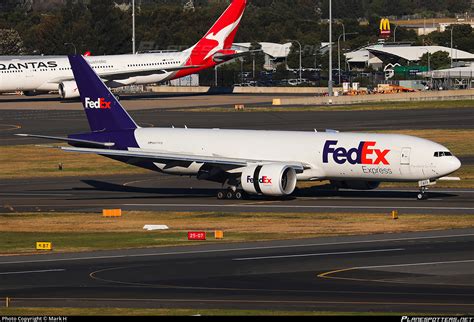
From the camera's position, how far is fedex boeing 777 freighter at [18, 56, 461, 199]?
58531 millimetres

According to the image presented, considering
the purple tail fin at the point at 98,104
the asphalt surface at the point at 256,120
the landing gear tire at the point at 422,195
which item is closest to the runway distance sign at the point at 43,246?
the purple tail fin at the point at 98,104

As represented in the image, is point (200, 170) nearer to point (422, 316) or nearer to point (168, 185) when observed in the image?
point (168, 185)

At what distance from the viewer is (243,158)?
6219 centimetres

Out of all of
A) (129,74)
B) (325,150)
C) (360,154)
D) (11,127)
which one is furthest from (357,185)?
(129,74)

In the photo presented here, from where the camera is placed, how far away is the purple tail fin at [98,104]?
65312 millimetres

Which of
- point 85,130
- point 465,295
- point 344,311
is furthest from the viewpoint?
point 85,130

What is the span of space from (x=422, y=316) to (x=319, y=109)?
96252 millimetres

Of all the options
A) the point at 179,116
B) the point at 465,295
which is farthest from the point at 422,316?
the point at 179,116

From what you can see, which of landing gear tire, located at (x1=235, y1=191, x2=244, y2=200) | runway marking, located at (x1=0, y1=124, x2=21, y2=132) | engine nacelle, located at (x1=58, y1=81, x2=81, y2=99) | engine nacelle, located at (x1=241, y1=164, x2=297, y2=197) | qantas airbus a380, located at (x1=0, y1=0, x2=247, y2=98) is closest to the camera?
engine nacelle, located at (x1=241, y1=164, x2=297, y2=197)

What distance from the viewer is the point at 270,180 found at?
195ft

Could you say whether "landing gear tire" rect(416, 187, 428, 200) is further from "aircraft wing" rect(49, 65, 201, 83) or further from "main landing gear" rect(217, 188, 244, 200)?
"aircraft wing" rect(49, 65, 201, 83)

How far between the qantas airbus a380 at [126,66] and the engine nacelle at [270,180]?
79.2 m

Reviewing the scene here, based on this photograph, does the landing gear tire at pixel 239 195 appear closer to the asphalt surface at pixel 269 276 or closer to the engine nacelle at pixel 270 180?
the engine nacelle at pixel 270 180

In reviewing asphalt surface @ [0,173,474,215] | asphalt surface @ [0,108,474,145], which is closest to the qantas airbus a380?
asphalt surface @ [0,108,474,145]
